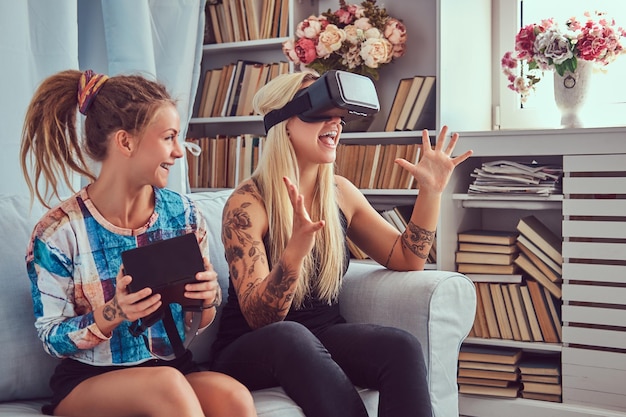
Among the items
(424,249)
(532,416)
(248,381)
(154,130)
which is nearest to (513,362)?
(532,416)

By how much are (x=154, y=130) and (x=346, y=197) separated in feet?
2.06

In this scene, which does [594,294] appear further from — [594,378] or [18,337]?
[18,337]

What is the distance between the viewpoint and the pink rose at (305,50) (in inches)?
109

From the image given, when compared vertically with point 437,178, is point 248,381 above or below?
below

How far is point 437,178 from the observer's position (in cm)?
180

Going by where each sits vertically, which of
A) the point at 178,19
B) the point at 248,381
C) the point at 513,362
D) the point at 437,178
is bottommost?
the point at 513,362

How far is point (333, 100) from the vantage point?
1.61 metres

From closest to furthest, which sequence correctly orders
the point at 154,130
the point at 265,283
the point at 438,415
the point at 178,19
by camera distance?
the point at 154,130 < the point at 265,283 < the point at 438,415 < the point at 178,19

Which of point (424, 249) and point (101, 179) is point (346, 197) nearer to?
point (424, 249)

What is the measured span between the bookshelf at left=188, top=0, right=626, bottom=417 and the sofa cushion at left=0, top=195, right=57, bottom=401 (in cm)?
145

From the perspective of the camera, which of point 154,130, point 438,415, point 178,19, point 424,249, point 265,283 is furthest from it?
point 178,19

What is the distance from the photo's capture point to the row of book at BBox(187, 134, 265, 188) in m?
3.09

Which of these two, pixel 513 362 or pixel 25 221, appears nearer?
pixel 25 221

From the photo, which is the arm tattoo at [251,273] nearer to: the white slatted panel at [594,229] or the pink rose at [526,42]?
the white slatted panel at [594,229]
